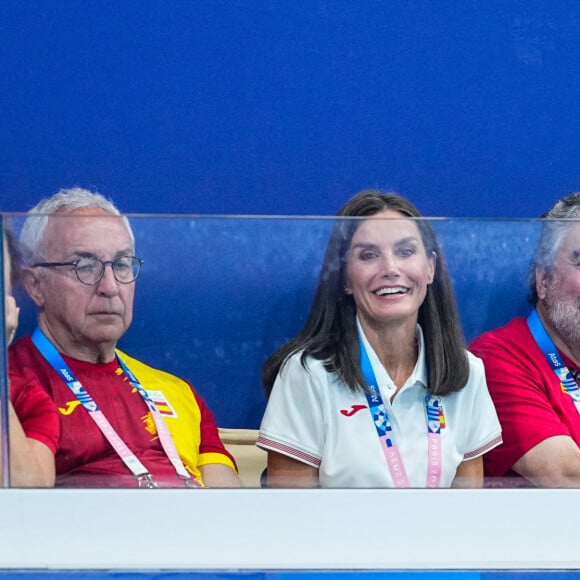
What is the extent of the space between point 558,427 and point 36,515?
1.11m

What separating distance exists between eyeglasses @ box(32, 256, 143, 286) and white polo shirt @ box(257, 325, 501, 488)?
0.36m

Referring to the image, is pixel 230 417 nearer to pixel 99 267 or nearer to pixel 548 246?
pixel 99 267

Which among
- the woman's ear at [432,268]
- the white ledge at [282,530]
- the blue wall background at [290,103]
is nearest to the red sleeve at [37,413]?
the white ledge at [282,530]

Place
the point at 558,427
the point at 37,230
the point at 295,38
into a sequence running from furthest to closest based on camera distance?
the point at 295,38, the point at 558,427, the point at 37,230

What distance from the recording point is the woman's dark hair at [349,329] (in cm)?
235

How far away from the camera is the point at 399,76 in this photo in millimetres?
3957

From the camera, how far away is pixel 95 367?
2326 mm

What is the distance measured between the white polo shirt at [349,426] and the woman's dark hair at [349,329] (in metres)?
0.02

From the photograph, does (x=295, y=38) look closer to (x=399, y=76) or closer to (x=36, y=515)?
(x=399, y=76)

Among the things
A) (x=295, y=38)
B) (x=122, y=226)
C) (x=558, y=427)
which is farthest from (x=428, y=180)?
(x=122, y=226)

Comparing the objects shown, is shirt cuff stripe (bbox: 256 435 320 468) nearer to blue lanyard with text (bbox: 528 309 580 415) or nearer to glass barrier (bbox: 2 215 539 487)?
glass barrier (bbox: 2 215 539 487)

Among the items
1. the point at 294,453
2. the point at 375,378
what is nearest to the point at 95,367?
the point at 294,453

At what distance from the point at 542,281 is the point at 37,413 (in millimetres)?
1065

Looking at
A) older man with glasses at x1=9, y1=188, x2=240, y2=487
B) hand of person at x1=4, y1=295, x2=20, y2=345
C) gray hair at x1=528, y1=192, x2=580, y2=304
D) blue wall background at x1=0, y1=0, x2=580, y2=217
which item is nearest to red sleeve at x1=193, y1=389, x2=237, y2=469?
older man with glasses at x1=9, y1=188, x2=240, y2=487
